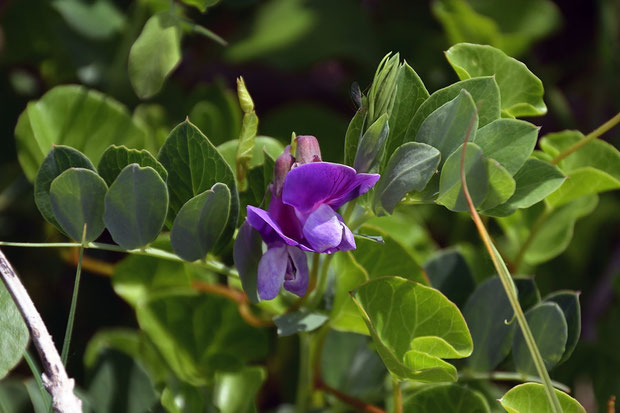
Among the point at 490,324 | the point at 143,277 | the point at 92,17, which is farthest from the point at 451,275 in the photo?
the point at 92,17

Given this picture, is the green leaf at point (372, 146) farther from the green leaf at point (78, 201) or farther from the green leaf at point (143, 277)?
the green leaf at point (143, 277)

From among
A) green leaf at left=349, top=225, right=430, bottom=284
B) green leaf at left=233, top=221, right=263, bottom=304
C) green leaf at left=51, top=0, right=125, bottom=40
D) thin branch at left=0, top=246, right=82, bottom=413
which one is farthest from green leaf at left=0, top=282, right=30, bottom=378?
green leaf at left=51, top=0, right=125, bottom=40

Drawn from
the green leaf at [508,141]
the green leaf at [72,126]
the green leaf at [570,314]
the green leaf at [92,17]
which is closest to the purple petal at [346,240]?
the green leaf at [508,141]

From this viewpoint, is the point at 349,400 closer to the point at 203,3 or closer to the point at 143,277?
the point at 143,277

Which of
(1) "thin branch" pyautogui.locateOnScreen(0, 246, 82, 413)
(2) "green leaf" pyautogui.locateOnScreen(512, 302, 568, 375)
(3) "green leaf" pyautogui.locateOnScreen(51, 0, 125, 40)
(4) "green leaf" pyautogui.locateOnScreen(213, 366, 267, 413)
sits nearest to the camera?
(1) "thin branch" pyautogui.locateOnScreen(0, 246, 82, 413)

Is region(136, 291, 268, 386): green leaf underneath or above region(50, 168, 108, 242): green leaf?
underneath

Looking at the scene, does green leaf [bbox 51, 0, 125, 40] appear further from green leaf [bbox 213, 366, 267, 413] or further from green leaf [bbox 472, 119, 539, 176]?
green leaf [bbox 472, 119, 539, 176]

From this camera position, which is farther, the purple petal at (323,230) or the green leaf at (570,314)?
the green leaf at (570,314)
